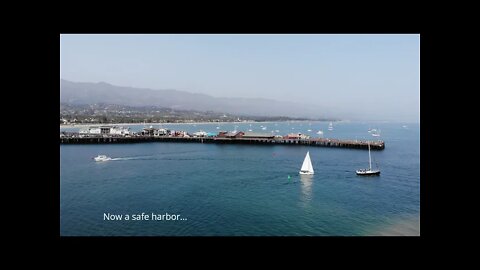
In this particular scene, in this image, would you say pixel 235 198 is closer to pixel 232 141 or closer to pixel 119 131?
pixel 232 141

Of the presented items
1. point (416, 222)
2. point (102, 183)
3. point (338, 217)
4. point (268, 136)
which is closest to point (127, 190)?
point (102, 183)

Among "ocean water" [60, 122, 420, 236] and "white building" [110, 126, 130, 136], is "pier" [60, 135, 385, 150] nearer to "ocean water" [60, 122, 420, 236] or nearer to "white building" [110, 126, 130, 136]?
"white building" [110, 126, 130, 136]

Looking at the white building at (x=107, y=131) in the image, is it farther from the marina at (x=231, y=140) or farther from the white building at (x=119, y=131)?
the marina at (x=231, y=140)

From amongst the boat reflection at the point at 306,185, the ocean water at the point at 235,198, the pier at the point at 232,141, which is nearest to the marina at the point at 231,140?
the pier at the point at 232,141

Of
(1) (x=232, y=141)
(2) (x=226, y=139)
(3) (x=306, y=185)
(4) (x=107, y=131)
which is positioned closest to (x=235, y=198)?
(3) (x=306, y=185)

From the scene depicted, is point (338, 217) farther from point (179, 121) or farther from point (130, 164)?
point (179, 121)

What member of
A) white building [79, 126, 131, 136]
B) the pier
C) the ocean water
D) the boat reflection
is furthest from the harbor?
the boat reflection
